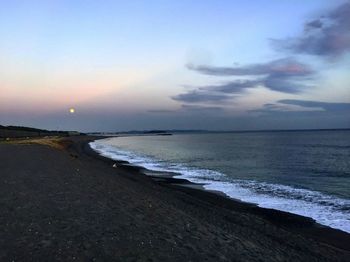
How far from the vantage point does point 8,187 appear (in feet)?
57.5

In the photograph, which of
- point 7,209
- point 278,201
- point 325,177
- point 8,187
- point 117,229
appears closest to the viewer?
point 117,229

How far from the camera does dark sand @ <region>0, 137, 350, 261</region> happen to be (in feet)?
31.0

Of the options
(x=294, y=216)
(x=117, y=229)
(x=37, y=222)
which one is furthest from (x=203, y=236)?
(x=294, y=216)

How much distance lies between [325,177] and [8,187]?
2890 centimetres

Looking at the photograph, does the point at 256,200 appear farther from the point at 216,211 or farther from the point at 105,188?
the point at 105,188

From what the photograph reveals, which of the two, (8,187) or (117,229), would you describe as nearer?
(117,229)

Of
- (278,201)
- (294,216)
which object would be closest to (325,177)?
(278,201)

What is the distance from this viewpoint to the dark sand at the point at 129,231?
9.45 metres

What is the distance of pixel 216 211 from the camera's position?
1930 centimetres

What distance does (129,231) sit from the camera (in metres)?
11.2

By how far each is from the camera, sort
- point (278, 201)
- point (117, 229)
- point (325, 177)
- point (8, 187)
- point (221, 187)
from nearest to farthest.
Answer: point (117, 229) → point (8, 187) → point (278, 201) → point (221, 187) → point (325, 177)

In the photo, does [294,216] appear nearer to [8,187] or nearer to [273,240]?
[273,240]

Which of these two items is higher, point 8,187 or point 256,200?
point 8,187

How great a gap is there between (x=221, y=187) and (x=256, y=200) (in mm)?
5964
